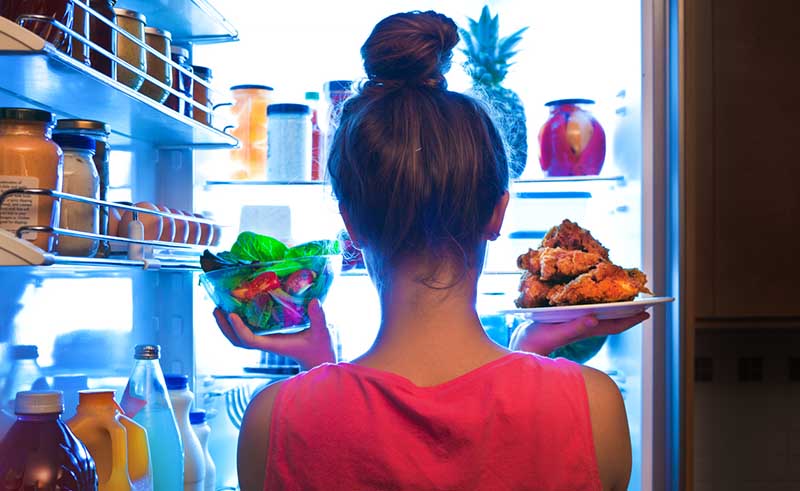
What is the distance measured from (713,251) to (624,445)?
4.99ft

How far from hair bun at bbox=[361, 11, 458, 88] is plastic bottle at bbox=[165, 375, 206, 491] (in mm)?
788

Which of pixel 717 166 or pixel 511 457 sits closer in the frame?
pixel 511 457

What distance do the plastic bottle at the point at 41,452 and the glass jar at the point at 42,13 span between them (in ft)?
1.31

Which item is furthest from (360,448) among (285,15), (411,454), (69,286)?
(285,15)

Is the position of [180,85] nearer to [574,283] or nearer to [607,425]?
[574,283]

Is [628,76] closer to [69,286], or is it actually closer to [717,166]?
[717,166]

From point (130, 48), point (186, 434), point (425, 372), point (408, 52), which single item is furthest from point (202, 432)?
point (408, 52)

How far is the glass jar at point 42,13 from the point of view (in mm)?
911

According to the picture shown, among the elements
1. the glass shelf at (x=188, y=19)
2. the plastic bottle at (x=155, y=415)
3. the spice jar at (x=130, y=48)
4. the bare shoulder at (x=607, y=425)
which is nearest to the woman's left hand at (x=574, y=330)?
the bare shoulder at (x=607, y=425)

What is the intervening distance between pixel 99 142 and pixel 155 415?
43 cm

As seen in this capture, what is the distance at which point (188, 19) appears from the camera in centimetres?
157

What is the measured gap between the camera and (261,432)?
33.4 inches

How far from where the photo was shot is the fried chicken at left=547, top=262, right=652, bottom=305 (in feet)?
3.81

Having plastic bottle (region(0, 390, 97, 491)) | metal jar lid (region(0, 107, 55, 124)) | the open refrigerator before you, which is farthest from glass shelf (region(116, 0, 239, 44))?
plastic bottle (region(0, 390, 97, 491))
